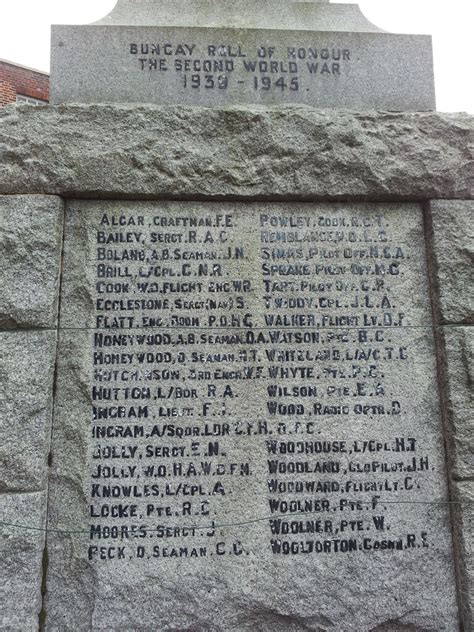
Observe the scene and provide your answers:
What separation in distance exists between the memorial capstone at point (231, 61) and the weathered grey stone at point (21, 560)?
2.05 m

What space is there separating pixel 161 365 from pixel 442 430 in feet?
4.70

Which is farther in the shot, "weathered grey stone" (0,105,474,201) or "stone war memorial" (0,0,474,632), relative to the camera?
"weathered grey stone" (0,105,474,201)

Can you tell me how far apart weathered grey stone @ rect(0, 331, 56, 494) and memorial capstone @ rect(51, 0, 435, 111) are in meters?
1.33

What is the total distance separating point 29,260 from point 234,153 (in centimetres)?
114

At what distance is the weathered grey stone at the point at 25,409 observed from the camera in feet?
7.87

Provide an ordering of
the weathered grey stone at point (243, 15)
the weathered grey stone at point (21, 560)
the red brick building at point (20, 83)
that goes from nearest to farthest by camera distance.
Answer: the weathered grey stone at point (21, 560)
the weathered grey stone at point (243, 15)
the red brick building at point (20, 83)

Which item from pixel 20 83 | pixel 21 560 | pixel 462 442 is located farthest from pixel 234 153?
pixel 20 83

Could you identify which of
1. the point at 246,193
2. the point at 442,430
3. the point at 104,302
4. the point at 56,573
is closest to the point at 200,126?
the point at 246,193

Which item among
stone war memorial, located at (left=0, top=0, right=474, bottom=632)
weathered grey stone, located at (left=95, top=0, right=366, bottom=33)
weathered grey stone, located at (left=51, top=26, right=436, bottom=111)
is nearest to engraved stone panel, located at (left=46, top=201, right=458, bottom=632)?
stone war memorial, located at (left=0, top=0, right=474, bottom=632)

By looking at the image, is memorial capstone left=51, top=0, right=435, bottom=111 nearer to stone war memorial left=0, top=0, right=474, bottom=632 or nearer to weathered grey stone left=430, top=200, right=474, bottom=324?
stone war memorial left=0, top=0, right=474, bottom=632

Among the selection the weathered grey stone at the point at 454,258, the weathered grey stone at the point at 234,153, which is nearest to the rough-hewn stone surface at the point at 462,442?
the weathered grey stone at the point at 454,258

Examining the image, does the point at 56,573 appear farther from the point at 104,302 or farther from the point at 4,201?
the point at 4,201

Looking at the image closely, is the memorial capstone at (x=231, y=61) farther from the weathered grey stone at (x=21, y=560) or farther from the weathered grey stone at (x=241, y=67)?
the weathered grey stone at (x=21, y=560)

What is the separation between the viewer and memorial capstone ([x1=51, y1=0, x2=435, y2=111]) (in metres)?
2.85
